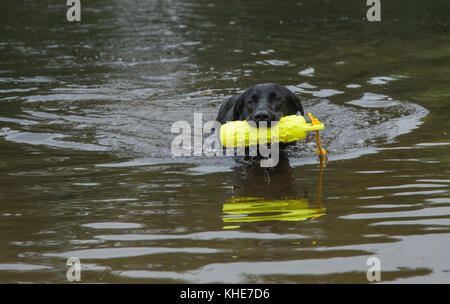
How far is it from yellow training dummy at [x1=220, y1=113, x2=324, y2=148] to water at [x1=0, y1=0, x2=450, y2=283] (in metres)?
0.32

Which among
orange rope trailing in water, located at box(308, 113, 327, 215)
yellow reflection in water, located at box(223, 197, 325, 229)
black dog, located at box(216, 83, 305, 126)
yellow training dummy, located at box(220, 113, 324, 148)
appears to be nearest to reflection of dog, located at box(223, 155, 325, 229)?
yellow reflection in water, located at box(223, 197, 325, 229)

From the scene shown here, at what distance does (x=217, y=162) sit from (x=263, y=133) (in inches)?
26.6

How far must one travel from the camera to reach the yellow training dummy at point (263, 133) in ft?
21.2

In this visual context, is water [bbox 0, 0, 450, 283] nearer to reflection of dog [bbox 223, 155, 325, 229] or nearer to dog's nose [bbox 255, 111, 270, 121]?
reflection of dog [bbox 223, 155, 325, 229]

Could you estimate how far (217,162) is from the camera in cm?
686

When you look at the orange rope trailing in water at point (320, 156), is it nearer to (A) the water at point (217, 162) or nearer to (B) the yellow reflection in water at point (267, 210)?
(A) the water at point (217, 162)

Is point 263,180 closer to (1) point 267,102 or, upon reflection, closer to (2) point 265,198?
(2) point 265,198

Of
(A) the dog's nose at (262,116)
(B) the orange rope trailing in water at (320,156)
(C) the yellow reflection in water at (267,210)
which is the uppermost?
(A) the dog's nose at (262,116)

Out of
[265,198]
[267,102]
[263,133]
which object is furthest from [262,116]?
[265,198]

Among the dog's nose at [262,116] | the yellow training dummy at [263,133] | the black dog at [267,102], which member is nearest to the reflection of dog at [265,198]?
the yellow training dummy at [263,133]

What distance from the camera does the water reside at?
3.88m

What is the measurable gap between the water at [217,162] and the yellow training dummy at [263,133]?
317 millimetres

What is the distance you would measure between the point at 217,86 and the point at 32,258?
24.1 feet
